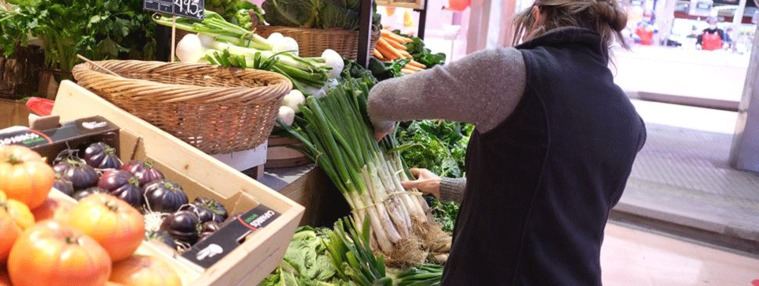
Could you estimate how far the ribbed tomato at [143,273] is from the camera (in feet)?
3.26

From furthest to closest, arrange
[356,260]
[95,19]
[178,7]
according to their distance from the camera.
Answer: [95,19] → [356,260] → [178,7]

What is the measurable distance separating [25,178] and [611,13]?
1307mm

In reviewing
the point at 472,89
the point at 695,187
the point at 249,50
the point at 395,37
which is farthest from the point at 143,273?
the point at 695,187

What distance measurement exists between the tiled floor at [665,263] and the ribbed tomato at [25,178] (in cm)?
347

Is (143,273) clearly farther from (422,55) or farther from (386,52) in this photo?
(422,55)

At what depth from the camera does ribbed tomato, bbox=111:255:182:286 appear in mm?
994

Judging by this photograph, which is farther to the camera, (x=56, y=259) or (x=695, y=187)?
(x=695, y=187)

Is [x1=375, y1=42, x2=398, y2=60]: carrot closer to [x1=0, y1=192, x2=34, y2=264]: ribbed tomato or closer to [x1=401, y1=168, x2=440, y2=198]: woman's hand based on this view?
[x1=401, y1=168, x2=440, y2=198]: woman's hand

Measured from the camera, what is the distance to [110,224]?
990 millimetres

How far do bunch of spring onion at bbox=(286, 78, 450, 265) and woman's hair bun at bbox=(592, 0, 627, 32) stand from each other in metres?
1.08

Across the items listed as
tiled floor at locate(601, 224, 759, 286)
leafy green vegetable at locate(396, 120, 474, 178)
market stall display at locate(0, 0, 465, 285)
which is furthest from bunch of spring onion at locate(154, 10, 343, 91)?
tiled floor at locate(601, 224, 759, 286)

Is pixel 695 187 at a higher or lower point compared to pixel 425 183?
lower

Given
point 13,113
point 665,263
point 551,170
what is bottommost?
point 665,263

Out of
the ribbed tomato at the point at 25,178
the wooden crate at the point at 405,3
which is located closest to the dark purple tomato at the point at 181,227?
the ribbed tomato at the point at 25,178
